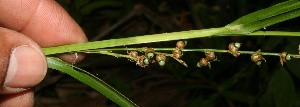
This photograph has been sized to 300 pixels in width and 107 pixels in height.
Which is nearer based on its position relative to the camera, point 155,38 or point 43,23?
point 155,38

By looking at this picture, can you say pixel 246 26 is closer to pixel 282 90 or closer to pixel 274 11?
pixel 274 11

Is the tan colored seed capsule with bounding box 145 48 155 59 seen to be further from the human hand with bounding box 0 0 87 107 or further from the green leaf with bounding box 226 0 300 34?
the human hand with bounding box 0 0 87 107

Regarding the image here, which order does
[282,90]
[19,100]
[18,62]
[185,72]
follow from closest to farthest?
[18,62] → [19,100] → [282,90] → [185,72]

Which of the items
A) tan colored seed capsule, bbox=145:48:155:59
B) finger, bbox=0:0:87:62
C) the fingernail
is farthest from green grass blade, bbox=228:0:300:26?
finger, bbox=0:0:87:62

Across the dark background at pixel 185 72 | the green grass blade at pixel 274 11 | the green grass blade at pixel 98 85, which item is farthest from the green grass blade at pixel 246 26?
the dark background at pixel 185 72

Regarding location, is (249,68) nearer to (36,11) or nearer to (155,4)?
(155,4)

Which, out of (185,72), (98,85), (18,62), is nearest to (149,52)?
(98,85)
